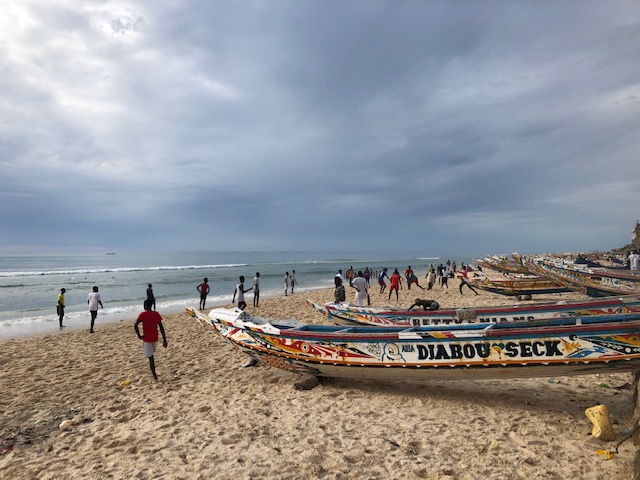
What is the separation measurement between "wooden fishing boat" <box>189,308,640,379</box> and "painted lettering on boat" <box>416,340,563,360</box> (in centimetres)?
1

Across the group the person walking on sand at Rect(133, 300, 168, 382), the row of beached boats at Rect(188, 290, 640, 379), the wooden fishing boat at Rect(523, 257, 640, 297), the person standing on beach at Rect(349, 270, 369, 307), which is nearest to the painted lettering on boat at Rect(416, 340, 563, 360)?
the row of beached boats at Rect(188, 290, 640, 379)

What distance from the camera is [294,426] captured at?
512 cm

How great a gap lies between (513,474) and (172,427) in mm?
4571

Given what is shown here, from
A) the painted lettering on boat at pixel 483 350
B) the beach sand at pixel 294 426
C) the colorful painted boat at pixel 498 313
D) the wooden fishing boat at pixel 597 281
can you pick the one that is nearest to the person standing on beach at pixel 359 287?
the colorful painted boat at pixel 498 313

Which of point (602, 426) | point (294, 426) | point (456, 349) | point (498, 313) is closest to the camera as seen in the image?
point (602, 426)

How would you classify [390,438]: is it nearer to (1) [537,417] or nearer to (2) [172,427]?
(1) [537,417]

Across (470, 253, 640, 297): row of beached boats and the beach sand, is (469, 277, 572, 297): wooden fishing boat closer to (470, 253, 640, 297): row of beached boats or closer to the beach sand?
(470, 253, 640, 297): row of beached boats

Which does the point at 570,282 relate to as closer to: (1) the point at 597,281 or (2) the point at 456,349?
(1) the point at 597,281

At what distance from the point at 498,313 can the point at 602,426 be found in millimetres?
4406

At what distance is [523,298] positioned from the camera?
17766mm

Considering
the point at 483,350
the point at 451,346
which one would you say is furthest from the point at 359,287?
the point at 483,350

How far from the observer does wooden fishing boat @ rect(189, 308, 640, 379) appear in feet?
15.7

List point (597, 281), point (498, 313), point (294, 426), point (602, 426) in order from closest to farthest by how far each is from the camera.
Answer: point (602, 426) < point (294, 426) < point (498, 313) < point (597, 281)

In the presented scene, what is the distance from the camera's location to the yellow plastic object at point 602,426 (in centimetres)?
437
